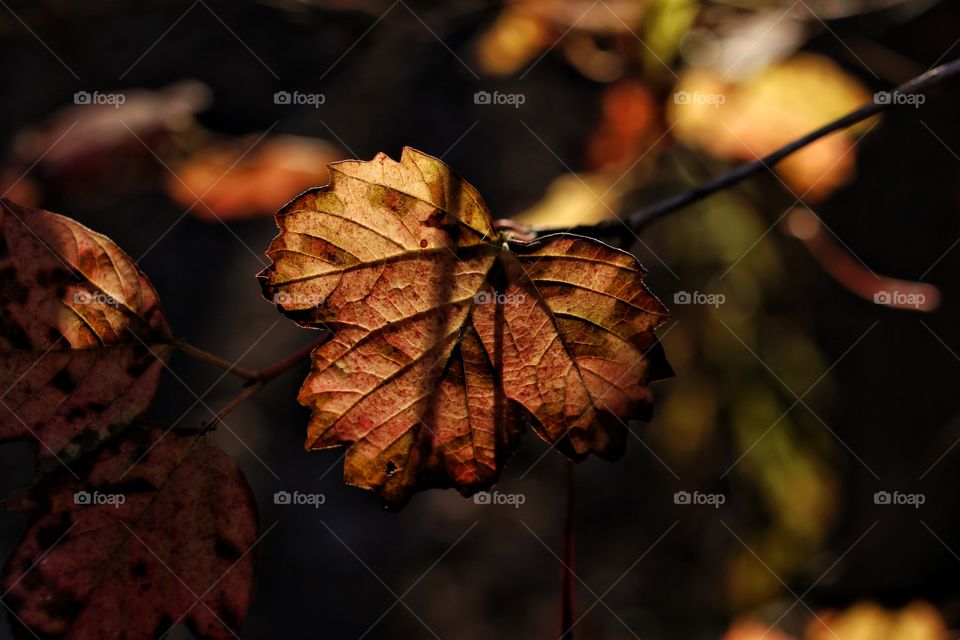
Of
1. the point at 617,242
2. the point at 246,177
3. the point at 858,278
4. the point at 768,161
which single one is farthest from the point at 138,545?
the point at 858,278

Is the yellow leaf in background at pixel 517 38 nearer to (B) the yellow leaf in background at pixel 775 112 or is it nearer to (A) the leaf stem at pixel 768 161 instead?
(B) the yellow leaf in background at pixel 775 112

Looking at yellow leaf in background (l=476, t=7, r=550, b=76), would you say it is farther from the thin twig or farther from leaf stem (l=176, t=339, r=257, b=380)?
leaf stem (l=176, t=339, r=257, b=380)

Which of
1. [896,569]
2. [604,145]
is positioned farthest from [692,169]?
[896,569]

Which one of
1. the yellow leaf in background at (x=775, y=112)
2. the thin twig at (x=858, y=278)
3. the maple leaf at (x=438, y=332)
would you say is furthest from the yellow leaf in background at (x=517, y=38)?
the maple leaf at (x=438, y=332)

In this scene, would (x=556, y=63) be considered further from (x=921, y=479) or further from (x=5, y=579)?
(x=5, y=579)

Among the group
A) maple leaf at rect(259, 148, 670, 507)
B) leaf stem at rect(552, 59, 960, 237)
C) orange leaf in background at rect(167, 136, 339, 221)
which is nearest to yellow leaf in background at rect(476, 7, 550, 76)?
orange leaf in background at rect(167, 136, 339, 221)

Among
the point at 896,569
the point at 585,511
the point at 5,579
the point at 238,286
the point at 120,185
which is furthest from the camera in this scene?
the point at 238,286
